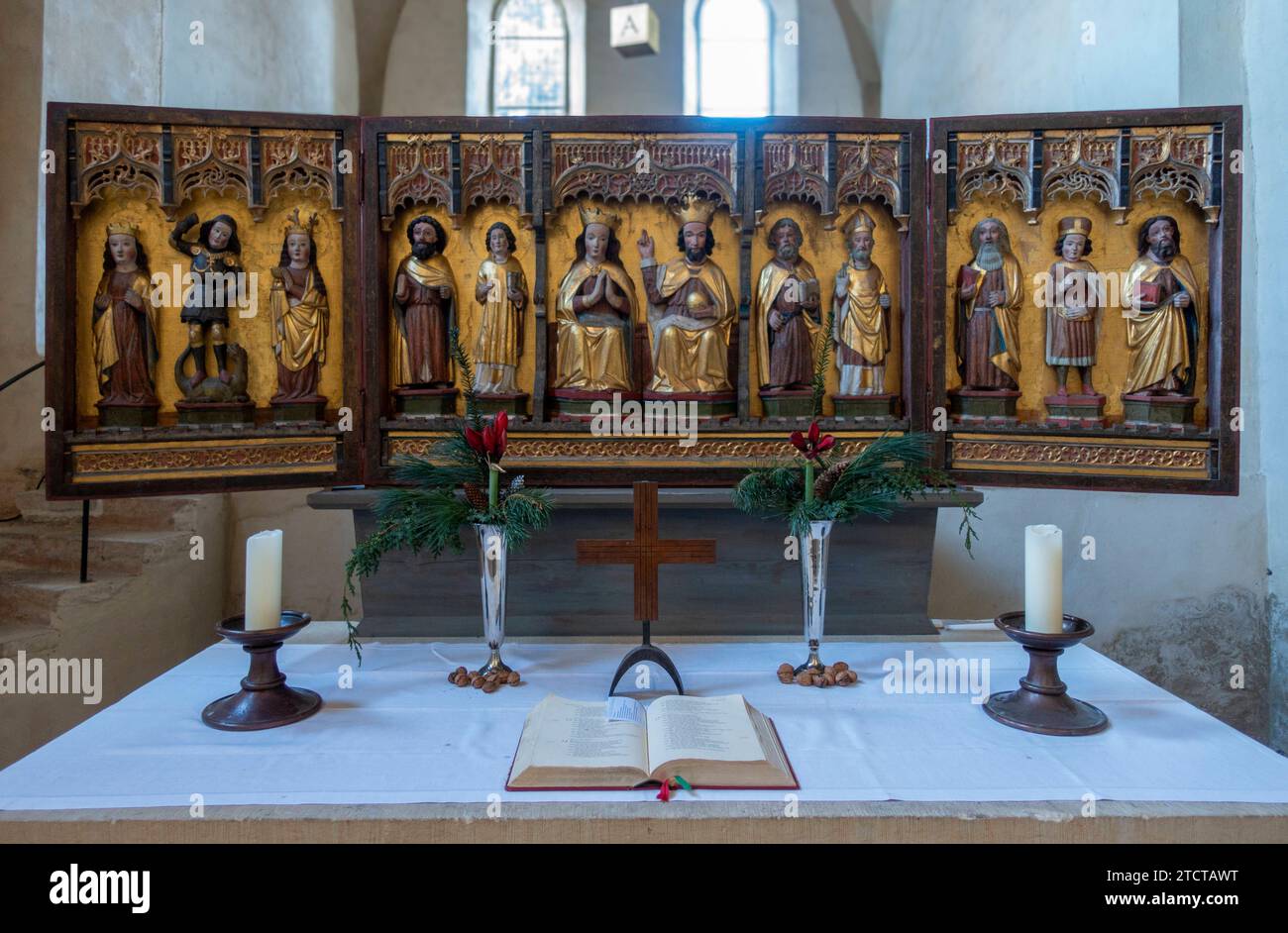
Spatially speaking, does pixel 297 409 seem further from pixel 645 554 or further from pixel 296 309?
pixel 645 554

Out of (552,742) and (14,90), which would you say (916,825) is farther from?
(14,90)

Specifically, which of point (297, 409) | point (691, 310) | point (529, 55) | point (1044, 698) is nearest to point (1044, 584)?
point (1044, 698)

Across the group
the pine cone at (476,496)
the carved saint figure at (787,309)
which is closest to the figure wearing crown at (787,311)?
the carved saint figure at (787,309)

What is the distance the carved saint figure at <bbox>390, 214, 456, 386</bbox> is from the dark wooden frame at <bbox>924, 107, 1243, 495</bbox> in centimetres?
233

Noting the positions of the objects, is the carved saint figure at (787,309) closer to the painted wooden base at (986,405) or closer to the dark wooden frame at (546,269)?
the dark wooden frame at (546,269)

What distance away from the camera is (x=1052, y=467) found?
440 centimetres

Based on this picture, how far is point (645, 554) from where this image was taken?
3414 millimetres

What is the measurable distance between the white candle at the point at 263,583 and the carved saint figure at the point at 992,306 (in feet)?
10.5

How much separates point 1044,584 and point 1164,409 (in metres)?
1.83

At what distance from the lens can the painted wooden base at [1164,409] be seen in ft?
14.0

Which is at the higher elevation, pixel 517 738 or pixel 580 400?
pixel 580 400

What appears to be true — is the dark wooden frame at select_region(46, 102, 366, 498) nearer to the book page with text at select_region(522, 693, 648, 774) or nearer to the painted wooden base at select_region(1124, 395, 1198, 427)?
the book page with text at select_region(522, 693, 648, 774)
